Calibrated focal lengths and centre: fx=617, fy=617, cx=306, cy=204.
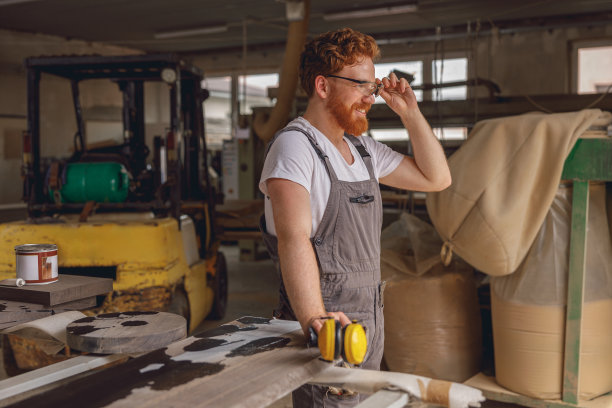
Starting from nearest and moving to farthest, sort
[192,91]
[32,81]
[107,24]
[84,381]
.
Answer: [84,381] < [32,81] < [192,91] < [107,24]

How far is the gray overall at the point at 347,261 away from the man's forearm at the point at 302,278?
0.53ft

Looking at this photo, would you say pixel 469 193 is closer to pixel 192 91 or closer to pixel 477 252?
pixel 477 252

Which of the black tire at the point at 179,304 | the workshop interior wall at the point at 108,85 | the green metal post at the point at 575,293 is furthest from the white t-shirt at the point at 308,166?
the workshop interior wall at the point at 108,85

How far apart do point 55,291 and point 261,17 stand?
8.04 metres

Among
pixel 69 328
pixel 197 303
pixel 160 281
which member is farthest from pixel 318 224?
pixel 197 303

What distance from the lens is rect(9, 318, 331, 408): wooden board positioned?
1.35 m

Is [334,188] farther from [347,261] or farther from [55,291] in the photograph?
[55,291]

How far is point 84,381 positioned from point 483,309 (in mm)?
3368

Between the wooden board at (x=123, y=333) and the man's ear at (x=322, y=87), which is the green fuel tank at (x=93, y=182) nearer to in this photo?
the wooden board at (x=123, y=333)

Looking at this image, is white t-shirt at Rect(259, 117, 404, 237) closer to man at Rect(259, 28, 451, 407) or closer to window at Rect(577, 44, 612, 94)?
man at Rect(259, 28, 451, 407)

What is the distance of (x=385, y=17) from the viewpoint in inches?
364

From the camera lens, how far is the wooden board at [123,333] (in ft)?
5.90

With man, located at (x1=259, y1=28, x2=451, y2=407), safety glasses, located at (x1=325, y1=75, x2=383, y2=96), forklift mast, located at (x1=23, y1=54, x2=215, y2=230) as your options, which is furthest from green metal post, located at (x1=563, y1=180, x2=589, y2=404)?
forklift mast, located at (x1=23, y1=54, x2=215, y2=230)

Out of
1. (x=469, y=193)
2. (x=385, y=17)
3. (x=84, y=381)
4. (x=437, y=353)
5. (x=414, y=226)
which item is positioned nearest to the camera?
(x=84, y=381)
